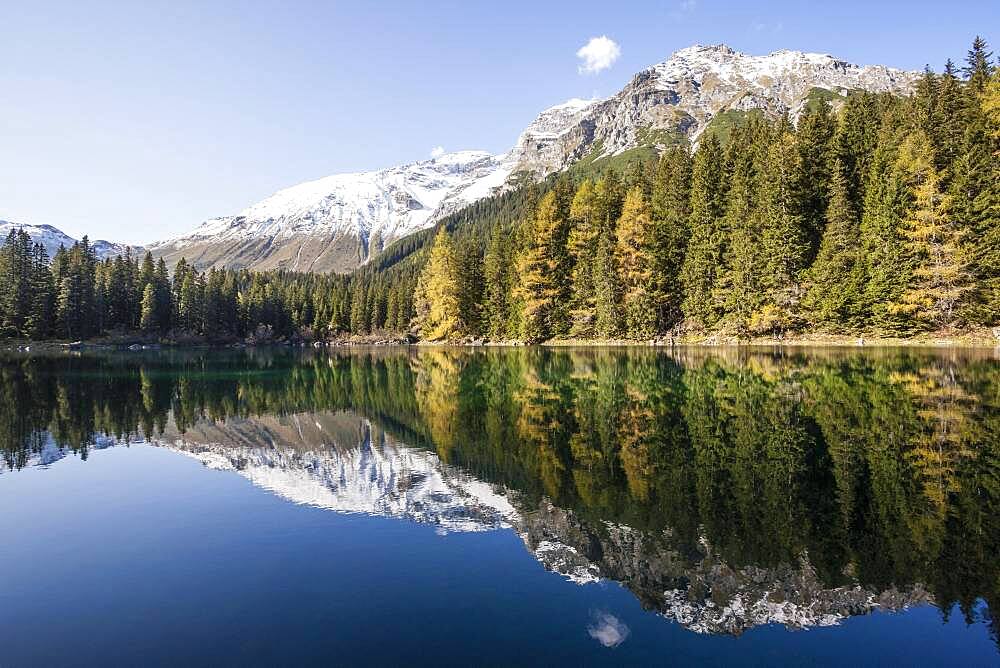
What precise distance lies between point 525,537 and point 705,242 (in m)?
57.9

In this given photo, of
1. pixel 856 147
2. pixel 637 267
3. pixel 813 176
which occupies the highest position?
pixel 856 147

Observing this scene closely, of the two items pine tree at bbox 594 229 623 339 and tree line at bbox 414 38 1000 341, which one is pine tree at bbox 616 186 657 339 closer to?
tree line at bbox 414 38 1000 341

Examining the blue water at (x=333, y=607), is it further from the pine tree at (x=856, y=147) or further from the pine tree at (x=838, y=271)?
the pine tree at (x=856, y=147)

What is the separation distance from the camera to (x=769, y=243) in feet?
182

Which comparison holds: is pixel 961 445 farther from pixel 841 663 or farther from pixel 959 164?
pixel 959 164

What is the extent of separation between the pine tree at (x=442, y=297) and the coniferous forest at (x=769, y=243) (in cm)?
32

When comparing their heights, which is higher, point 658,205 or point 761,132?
point 761,132

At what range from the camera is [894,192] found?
4734 centimetres

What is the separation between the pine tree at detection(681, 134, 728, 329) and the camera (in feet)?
200

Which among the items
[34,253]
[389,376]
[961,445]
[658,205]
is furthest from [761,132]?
[34,253]

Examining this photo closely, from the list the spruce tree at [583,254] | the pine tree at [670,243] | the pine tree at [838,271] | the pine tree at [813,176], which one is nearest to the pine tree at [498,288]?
the spruce tree at [583,254]

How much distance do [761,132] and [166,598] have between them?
229 feet

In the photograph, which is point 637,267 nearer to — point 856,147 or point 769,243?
point 769,243

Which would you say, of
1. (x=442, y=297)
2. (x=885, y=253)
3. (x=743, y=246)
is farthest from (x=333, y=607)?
(x=442, y=297)
